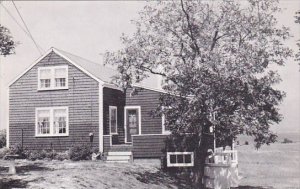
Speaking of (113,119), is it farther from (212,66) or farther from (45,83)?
(212,66)

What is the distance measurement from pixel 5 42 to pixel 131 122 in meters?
12.3

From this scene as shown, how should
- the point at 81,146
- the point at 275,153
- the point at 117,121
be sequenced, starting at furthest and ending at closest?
1. the point at 275,153
2. the point at 117,121
3. the point at 81,146

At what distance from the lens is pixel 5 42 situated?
17.0 m

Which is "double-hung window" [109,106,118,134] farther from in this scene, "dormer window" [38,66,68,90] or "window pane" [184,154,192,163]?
"window pane" [184,154,192,163]

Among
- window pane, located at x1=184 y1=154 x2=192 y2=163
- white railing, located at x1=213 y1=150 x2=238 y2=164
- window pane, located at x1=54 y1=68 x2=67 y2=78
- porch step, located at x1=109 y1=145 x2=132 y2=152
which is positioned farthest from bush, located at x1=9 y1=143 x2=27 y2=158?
white railing, located at x1=213 y1=150 x2=238 y2=164

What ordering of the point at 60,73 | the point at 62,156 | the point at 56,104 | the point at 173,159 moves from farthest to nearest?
1. the point at 60,73
2. the point at 56,104
3. the point at 62,156
4. the point at 173,159

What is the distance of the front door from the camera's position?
27.5 m

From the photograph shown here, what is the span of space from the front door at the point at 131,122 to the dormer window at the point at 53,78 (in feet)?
14.4

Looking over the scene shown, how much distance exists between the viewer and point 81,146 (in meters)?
25.4

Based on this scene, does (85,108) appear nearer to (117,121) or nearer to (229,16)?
(117,121)

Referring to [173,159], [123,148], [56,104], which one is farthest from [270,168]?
[56,104]

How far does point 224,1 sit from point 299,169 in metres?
24.6

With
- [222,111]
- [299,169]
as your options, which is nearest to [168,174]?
[222,111]

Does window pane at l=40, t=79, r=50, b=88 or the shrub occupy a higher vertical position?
window pane at l=40, t=79, r=50, b=88
